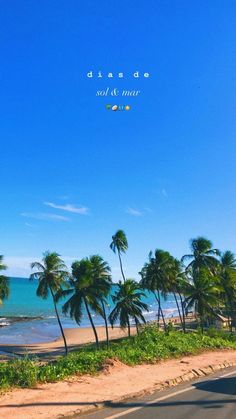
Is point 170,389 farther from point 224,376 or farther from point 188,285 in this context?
point 188,285

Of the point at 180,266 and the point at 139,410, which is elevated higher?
the point at 180,266

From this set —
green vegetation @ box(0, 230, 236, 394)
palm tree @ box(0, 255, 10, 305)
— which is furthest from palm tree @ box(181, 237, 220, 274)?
palm tree @ box(0, 255, 10, 305)

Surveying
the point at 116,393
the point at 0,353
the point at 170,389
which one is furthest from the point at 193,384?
the point at 0,353

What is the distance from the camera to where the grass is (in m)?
11.3

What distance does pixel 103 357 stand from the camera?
562 inches

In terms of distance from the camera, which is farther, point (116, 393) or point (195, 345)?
point (195, 345)

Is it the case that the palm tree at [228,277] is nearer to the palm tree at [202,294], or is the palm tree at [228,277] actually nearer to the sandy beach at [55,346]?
the palm tree at [202,294]

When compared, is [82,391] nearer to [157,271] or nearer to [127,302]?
[127,302]

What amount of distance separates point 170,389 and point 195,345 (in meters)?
8.07

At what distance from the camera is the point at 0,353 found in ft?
155

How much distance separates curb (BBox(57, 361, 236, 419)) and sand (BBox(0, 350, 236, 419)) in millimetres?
68

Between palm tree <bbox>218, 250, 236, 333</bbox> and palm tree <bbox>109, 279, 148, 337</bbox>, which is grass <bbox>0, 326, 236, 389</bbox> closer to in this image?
palm tree <bbox>109, 279, 148, 337</bbox>

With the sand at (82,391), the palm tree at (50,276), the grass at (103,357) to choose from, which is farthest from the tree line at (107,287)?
the sand at (82,391)

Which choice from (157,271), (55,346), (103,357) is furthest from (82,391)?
(55,346)
